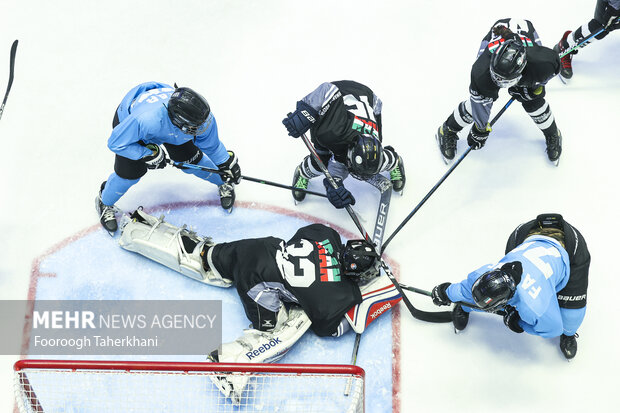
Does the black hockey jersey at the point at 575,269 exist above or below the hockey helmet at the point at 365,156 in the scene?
below

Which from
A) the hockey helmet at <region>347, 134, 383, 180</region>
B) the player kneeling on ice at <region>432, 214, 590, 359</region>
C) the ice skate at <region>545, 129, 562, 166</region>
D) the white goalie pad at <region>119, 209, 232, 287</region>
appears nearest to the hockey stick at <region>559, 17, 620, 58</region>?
the ice skate at <region>545, 129, 562, 166</region>

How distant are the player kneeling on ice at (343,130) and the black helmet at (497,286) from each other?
3.35 feet

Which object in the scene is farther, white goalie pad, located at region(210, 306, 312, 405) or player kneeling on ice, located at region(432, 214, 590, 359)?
white goalie pad, located at region(210, 306, 312, 405)

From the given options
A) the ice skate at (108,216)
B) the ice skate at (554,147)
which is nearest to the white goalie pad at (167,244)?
the ice skate at (108,216)

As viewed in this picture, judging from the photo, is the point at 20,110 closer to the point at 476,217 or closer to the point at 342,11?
the point at 342,11

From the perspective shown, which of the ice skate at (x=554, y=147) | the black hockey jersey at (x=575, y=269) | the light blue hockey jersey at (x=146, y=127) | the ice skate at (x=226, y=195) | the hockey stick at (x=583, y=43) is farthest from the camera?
the hockey stick at (x=583, y=43)

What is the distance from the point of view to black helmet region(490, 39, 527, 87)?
169 inches

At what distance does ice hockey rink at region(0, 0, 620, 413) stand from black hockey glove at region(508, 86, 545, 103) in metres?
0.63

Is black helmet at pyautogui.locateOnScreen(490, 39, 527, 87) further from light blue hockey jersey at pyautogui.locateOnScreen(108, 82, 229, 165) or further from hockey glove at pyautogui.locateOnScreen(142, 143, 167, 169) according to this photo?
hockey glove at pyautogui.locateOnScreen(142, 143, 167, 169)

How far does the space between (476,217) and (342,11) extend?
7.27 feet

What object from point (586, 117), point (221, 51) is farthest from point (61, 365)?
point (586, 117)

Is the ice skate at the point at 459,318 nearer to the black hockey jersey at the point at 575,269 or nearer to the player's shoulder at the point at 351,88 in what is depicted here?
the black hockey jersey at the point at 575,269

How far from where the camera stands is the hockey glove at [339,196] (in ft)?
15.3

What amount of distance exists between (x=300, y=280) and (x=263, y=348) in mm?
465
